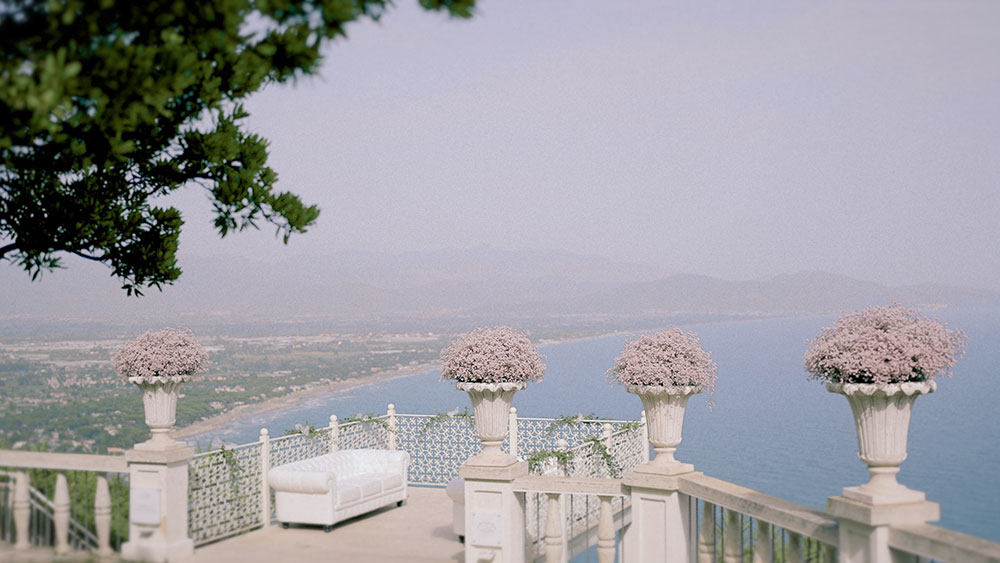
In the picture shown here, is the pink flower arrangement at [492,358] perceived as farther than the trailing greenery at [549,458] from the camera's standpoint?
No

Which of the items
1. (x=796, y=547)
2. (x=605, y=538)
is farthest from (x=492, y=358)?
(x=796, y=547)

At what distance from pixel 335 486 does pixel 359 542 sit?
2.38 ft

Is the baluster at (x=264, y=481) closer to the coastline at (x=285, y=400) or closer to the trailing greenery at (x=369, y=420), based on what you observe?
the trailing greenery at (x=369, y=420)

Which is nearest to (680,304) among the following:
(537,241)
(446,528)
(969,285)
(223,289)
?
(537,241)

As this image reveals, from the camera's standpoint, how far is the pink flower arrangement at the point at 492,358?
24.1 feet

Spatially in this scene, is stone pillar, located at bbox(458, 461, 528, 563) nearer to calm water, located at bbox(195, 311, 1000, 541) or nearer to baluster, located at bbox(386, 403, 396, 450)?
baluster, located at bbox(386, 403, 396, 450)

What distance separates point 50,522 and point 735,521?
4930 millimetres

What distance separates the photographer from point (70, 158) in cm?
735

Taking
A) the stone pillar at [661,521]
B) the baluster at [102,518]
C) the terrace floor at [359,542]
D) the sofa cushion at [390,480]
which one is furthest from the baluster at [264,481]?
the stone pillar at [661,521]

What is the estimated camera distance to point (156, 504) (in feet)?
25.8

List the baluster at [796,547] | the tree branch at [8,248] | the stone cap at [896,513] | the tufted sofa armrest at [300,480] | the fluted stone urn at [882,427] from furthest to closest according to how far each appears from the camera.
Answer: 1. the tufted sofa armrest at [300,480]
2. the tree branch at [8,248]
3. the baluster at [796,547]
4. the fluted stone urn at [882,427]
5. the stone cap at [896,513]

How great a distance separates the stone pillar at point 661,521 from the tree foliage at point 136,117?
3390 mm

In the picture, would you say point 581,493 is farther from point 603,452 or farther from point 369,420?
point 369,420

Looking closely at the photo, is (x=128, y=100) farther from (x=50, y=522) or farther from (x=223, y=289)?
(x=223, y=289)
